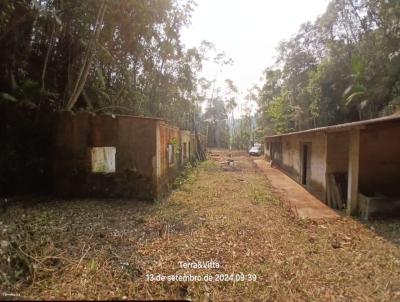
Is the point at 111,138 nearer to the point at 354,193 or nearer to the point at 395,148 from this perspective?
the point at 354,193

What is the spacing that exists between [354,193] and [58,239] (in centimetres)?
706

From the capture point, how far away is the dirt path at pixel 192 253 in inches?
140

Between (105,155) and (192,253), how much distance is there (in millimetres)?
4538

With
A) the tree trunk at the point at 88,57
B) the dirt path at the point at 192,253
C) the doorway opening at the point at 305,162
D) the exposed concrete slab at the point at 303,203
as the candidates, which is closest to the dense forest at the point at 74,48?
the tree trunk at the point at 88,57

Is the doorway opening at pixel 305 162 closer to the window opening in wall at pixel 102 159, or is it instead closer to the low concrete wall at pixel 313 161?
the low concrete wall at pixel 313 161

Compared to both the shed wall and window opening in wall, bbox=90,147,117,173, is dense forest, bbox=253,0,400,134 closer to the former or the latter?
the shed wall

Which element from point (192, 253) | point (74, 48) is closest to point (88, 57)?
point (74, 48)

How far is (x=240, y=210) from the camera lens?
7.58 m

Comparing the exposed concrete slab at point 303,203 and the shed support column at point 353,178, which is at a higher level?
the shed support column at point 353,178

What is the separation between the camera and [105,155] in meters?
8.04

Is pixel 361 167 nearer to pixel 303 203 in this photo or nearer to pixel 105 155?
pixel 303 203

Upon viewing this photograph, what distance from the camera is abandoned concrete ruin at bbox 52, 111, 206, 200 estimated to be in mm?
8016

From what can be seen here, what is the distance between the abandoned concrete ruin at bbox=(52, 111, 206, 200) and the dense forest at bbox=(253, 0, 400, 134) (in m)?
13.9

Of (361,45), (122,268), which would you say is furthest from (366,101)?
(122,268)
